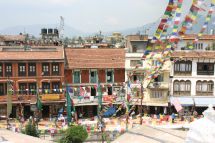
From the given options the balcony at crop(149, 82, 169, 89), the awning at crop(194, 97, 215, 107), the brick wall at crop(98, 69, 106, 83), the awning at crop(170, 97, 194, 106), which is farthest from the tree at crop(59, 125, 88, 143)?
the awning at crop(194, 97, 215, 107)

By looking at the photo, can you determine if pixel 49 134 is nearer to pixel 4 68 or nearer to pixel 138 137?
pixel 4 68

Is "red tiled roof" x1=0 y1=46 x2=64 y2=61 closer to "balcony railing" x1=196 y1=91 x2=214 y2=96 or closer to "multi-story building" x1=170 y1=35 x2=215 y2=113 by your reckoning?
"multi-story building" x1=170 y1=35 x2=215 y2=113

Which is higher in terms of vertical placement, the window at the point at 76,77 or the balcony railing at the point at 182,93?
the window at the point at 76,77

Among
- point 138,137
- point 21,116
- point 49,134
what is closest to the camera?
Answer: point 138,137

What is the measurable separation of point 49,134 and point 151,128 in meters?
20.5

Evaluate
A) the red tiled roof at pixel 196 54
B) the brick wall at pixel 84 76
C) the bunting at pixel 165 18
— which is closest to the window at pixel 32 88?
the brick wall at pixel 84 76

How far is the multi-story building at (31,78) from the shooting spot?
137 ft

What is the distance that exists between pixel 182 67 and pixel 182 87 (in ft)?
7.17

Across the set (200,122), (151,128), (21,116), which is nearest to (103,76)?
(21,116)

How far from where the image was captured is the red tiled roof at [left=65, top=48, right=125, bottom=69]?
45.3 m

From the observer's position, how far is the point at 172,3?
1430 cm

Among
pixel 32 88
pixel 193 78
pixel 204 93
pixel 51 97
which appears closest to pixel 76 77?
pixel 51 97

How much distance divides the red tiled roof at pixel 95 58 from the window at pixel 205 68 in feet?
28.2

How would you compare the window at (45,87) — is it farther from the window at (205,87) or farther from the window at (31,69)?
the window at (205,87)
